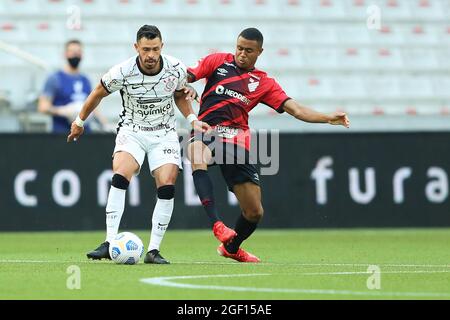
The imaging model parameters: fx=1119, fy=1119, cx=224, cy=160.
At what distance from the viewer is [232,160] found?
388 inches

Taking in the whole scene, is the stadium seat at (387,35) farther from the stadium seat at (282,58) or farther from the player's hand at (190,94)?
the player's hand at (190,94)

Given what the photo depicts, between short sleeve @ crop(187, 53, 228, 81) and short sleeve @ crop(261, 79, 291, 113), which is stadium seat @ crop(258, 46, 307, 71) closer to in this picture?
short sleeve @ crop(261, 79, 291, 113)

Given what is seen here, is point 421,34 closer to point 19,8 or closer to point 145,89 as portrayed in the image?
point 19,8

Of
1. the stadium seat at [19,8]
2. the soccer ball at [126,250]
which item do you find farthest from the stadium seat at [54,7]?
the soccer ball at [126,250]

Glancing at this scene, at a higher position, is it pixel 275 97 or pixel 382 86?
pixel 275 97

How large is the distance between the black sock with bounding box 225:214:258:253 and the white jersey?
110 cm

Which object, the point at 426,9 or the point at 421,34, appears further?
the point at 426,9

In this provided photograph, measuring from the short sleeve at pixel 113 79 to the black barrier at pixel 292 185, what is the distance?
5.67m

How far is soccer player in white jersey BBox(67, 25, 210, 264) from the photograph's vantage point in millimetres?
9273

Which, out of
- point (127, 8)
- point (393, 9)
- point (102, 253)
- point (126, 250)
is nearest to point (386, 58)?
point (393, 9)

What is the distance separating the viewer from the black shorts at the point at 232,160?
986 cm

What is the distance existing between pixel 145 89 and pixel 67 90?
5.72 m

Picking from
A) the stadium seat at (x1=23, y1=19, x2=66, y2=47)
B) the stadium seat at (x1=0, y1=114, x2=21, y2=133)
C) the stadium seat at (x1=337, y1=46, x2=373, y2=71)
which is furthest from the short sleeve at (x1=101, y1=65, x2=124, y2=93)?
the stadium seat at (x1=337, y1=46, x2=373, y2=71)

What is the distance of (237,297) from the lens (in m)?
6.44
